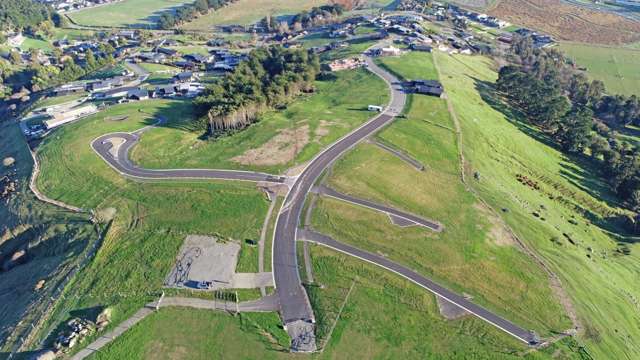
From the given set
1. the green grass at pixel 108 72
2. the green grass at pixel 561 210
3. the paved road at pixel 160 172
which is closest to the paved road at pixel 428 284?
the green grass at pixel 561 210

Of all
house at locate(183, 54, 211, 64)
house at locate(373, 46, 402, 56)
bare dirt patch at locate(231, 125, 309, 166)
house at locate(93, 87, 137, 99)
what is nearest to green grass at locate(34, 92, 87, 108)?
house at locate(93, 87, 137, 99)

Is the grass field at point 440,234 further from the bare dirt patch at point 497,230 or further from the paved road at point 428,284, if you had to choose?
the paved road at point 428,284

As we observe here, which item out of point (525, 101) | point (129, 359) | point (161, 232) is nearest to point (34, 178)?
point (161, 232)

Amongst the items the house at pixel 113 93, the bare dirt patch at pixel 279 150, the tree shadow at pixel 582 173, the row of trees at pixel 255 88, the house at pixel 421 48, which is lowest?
the tree shadow at pixel 582 173

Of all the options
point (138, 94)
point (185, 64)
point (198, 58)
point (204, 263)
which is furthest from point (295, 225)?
point (198, 58)

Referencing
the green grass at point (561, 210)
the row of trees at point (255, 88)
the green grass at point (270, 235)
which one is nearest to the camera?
the green grass at point (561, 210)

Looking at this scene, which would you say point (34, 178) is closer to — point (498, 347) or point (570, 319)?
point (498, 347)

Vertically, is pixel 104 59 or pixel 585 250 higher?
pixel 104 59
